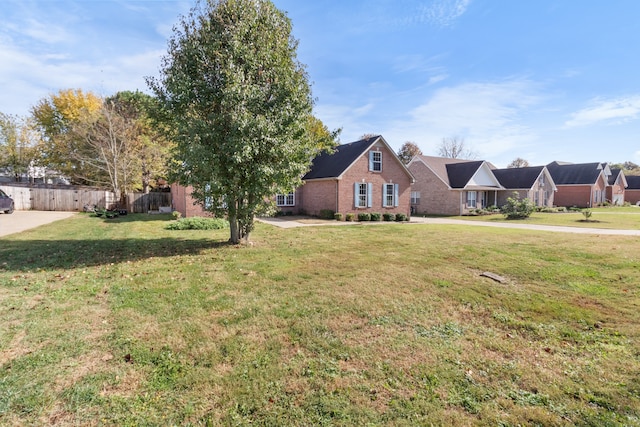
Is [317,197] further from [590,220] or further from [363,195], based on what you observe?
[590,220]

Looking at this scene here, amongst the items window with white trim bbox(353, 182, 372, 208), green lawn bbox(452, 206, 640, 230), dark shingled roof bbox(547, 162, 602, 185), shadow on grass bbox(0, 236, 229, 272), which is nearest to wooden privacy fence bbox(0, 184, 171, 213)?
shadow on grass bbox(0, 236, 229, 272)

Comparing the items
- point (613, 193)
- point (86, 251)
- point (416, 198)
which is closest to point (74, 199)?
point (86, 251)

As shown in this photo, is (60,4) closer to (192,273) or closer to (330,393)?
(192,273)

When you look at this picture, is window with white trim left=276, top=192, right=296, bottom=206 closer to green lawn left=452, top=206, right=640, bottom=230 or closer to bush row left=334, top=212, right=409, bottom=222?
bush row left=334, top=212, right=409, bottom=222

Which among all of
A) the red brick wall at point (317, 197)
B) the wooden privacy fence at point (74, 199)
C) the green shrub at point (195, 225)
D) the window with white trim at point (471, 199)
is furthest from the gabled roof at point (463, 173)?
the wooden privacy fence at point (74, 199)

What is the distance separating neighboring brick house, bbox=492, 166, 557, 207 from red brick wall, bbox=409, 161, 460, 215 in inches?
316

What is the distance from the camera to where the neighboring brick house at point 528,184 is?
1268 inches

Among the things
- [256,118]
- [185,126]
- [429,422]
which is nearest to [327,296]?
[429,422]

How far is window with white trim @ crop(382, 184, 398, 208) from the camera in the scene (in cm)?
2355

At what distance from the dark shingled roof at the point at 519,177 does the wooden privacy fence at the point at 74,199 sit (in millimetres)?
35841

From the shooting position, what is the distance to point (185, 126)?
863 cm

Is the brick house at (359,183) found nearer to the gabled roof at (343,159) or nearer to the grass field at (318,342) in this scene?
the gabled roof at (343,159)

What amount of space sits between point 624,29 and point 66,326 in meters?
16.1

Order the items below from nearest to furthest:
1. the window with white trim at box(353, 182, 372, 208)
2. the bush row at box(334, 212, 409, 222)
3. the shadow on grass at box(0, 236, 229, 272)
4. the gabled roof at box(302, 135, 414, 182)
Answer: the shadow on grass at box(0, 236, 229, 272), the bush row at box(334, 212, 409, 222), the gabled roof at box(302, 135, 414, 182), the window with white trim at box(353, 182, 372, 208)
